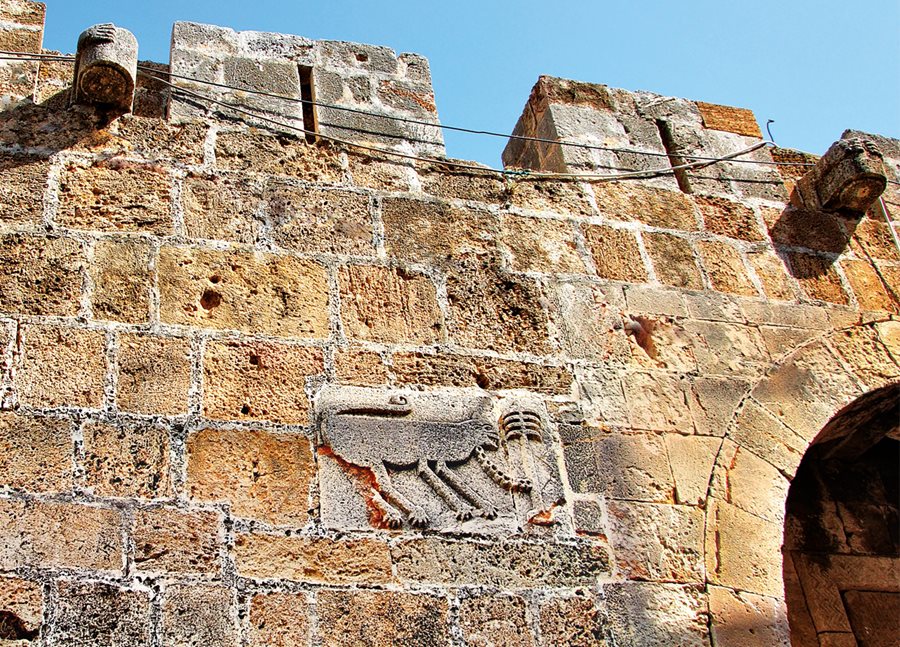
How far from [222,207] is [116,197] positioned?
0.36m

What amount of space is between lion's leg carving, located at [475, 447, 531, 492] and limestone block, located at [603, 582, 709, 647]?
404 millimetres

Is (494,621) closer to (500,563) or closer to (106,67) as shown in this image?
(500,563)

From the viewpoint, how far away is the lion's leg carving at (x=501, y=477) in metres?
3.57

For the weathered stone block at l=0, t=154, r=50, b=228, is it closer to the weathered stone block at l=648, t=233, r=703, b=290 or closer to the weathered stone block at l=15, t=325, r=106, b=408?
the weathered stone block at l=15, t=325, r=106, b=408

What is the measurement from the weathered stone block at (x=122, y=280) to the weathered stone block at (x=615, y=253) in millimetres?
1732

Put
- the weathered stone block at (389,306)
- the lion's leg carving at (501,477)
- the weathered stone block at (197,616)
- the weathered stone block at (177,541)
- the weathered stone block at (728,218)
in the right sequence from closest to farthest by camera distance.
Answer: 1. the weathered stone block at (197,616)
2. the weathered stone block at (177,541)
3. the lion's leg carving at (501,477)
4. the weathered stone block at (389,306)
5. the weathered stone block at (728,218)

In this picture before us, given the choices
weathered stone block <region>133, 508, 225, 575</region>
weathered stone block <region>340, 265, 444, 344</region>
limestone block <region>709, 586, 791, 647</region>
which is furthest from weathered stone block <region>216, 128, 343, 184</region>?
limestone block <region>709, 586, 791, 647</region>

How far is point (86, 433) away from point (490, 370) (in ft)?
4.48

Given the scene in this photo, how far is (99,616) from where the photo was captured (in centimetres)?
293

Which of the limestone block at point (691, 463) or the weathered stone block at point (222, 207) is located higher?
the weathered stone block at point (222, 207)

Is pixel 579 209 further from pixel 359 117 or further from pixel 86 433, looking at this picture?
pixel 86 433

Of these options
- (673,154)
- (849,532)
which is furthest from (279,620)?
(673,154)

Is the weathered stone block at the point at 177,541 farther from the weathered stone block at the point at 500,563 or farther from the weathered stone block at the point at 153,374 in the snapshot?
the weathered stone block at the point at 500,563

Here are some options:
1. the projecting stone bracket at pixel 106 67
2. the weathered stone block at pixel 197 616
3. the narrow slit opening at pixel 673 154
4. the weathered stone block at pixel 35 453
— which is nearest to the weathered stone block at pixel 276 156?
the projecting stone bracket at pixel 106 67
